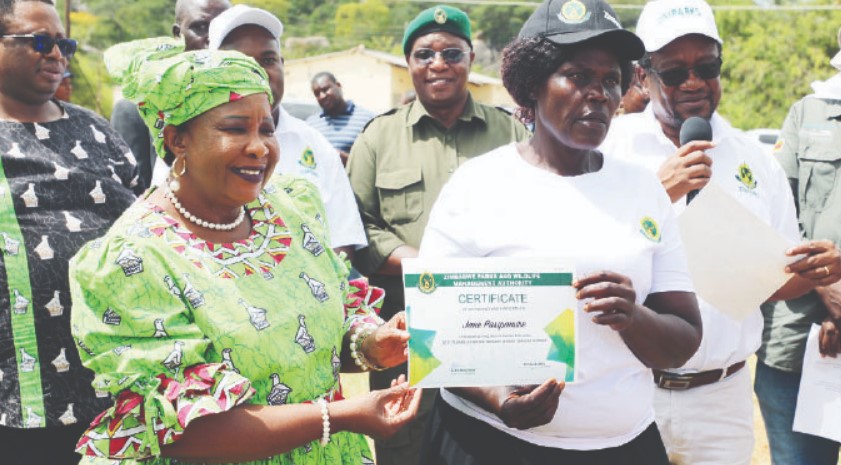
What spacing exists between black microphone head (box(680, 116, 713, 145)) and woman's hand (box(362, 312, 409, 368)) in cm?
145

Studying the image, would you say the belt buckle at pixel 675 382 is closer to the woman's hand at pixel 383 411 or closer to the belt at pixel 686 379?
the belt at pixel 686 379

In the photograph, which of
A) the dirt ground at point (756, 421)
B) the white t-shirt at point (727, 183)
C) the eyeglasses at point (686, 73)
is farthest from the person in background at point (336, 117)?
the eyeglasses at point (686, 73)

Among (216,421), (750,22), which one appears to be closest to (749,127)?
(750,22)

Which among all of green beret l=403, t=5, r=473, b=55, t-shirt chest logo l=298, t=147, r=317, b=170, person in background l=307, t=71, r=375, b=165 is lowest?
→ person in background l=307, t=71, r=375, b=165

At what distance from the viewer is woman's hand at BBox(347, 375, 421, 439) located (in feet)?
7.86

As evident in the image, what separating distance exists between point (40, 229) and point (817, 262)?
9.17ft

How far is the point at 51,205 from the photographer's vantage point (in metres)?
3.09

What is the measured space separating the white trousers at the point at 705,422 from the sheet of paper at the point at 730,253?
473mm

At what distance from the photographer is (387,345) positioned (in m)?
2.62

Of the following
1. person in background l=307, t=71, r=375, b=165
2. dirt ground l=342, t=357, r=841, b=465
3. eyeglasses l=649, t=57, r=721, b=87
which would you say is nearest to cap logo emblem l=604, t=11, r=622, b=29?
eyeglasses l=649, t=57, r=721, b=87

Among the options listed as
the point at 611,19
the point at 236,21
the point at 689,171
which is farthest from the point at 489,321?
the point at 236,21

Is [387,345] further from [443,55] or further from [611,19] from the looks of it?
[443,55]

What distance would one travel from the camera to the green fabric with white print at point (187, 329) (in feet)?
7.18

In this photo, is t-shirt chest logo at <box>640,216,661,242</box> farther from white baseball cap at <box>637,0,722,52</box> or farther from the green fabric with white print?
white baseball cap at <box>637,0,722,52</box>
